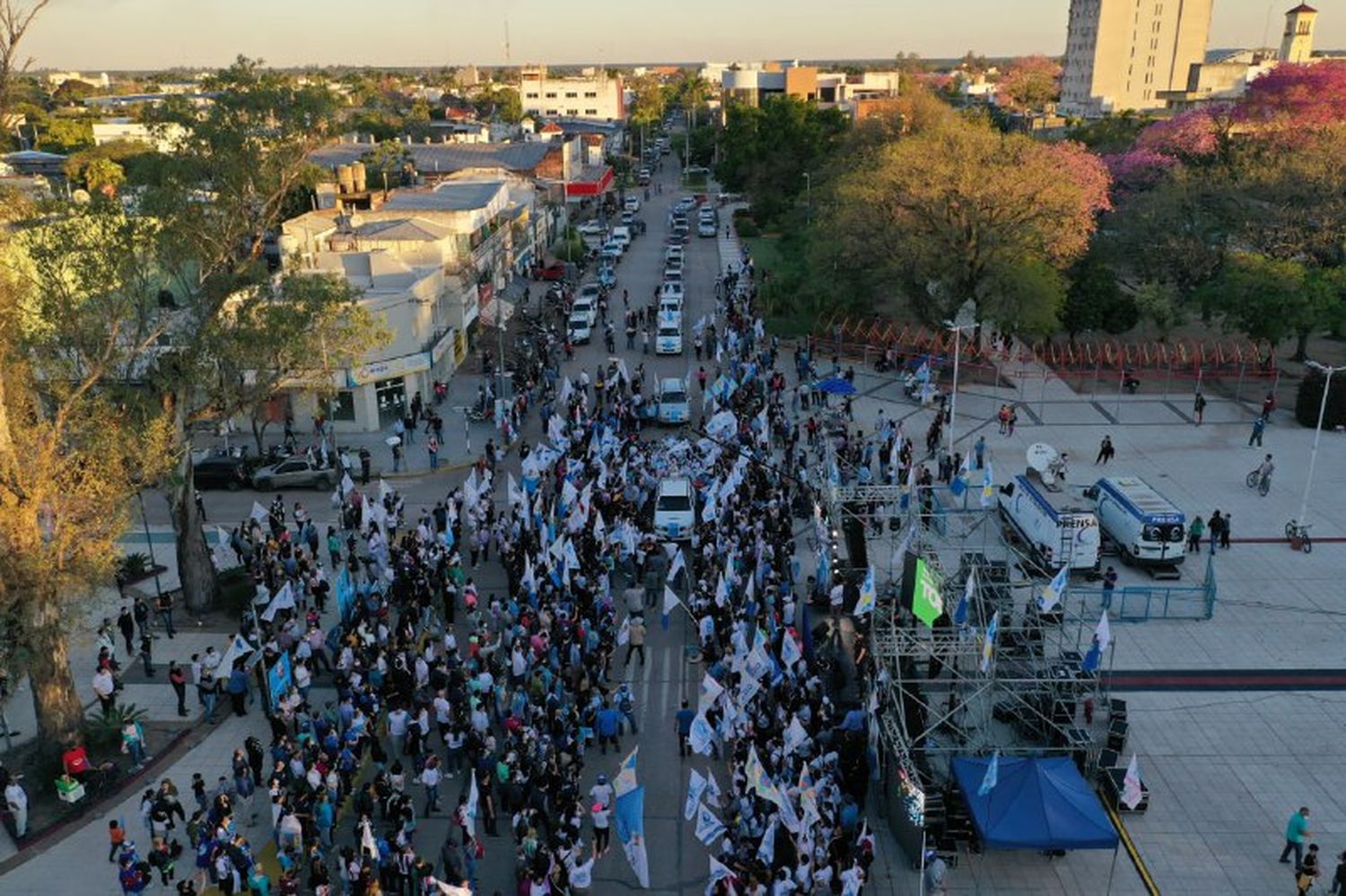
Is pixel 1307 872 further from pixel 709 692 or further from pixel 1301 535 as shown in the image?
pixel 1301 535

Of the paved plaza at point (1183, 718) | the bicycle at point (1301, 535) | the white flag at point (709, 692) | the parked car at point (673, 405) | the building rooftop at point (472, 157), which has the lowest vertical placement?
the paved plaza at point (1183, 718)

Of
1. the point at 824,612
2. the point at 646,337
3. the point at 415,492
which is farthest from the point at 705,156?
the point at 824,612

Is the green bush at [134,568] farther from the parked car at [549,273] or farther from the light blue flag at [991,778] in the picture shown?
the parked car at [549,273]

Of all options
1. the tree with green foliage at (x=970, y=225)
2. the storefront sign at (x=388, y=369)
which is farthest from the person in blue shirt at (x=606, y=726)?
the tree with green foliage at (x=970, y=225)

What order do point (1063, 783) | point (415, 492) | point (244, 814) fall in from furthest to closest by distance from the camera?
1. point (415, 492)
2. point (244, 814)
3. point (1063, 783)

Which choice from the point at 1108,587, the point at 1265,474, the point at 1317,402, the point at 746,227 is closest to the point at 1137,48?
the point at 746,227

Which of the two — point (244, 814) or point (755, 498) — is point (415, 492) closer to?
point (755, 498)
